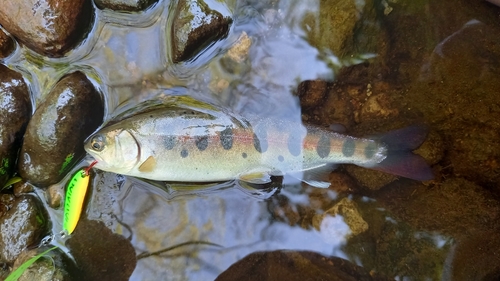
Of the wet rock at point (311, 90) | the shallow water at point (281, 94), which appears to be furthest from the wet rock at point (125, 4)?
the wet rock at point (311, 90)

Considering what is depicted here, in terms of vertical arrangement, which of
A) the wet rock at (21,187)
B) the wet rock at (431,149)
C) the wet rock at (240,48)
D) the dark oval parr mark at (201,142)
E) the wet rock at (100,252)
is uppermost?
the wet rock at (240,48)

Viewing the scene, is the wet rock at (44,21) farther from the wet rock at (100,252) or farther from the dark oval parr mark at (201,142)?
the wet rock at (100,252)

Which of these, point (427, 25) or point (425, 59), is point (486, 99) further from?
point (427, 25)

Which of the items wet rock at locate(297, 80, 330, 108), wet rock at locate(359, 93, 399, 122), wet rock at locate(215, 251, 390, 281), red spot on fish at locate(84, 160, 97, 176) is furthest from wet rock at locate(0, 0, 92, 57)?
wet rock at locate(359, 93, 399, 122)

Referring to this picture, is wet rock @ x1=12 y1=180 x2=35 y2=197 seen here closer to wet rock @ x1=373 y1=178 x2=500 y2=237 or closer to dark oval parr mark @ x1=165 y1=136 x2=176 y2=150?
dark oval parr mark @ x1=165 y1=136 x2=176 y2=150

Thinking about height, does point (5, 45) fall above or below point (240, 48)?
above

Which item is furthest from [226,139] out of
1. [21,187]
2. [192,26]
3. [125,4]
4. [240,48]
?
[21,187]

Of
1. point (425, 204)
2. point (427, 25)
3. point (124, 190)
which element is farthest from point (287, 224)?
point (427, 25)

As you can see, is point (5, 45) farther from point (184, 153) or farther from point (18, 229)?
point (184, 153)
